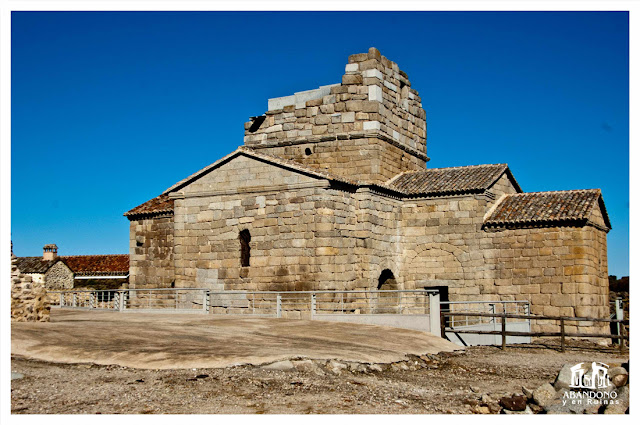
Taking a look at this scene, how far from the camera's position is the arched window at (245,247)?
24.9m

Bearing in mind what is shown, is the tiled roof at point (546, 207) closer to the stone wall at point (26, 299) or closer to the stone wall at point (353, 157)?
the stone wall at point (353, 157)

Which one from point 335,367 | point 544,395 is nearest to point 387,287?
point 335,367

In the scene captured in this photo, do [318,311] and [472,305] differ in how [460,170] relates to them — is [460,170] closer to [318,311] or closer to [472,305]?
[472,305]

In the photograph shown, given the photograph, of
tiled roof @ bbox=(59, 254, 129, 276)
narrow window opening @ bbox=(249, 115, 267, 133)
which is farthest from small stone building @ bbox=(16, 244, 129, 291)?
narrow window opening @ bbox=(249, 115, 267, 133)

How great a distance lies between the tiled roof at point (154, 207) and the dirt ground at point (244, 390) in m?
16.4

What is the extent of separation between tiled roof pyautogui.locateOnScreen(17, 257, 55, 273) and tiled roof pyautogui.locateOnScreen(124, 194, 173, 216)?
27662mm

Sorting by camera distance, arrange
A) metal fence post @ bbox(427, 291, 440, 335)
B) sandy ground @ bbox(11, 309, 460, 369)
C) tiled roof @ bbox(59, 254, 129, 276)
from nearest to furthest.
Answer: sandy ground @ bbox(11, 309, 460, 369)
metal fence post @ bbox(427, 291, 440, 335)
tiled roof @ bbox(59, 254, 129, 276)

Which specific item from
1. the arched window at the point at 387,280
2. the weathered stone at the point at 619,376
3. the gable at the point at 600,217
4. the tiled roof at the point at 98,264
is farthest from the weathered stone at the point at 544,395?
the tiled roof at the point at 98,264

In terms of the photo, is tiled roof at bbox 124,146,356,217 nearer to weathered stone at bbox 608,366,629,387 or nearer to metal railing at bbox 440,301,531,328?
metal railing at bbox 440,301,531,328

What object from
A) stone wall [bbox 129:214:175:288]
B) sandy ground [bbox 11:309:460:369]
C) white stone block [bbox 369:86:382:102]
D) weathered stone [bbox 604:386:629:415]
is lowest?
weathered stone [bbox 604:386:629:415]

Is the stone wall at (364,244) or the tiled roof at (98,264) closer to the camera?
the stone wall at (364,244)

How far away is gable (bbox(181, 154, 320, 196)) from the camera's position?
2422cm

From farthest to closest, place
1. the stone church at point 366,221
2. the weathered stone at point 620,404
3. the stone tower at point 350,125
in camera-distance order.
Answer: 1. the stone tower at point 350,125
2. the stone church at point 366,221
3. the weathered stone at point 620,404

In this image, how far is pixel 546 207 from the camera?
24797 mm
